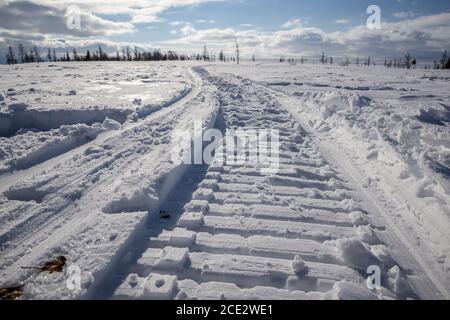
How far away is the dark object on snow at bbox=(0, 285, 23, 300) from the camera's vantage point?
8.42 feet

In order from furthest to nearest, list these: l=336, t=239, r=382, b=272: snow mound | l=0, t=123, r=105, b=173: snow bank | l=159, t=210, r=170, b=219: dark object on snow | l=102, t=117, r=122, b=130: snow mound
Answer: l=102, t=117, r=122, b=130: snow mound, l=0, t=123, r=105, b=173: snow bank, l=159, t=210, r=170, b=219: dark object on snow, l=336, t=239, r=382, b=272: snow mound

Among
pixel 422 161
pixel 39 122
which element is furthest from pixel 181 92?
pixel 422 161

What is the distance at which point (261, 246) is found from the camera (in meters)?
3.39

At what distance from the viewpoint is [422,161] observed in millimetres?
5102

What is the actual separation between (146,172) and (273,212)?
2.00 metres

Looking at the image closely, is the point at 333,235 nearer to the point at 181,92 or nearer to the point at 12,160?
the point at 12,160

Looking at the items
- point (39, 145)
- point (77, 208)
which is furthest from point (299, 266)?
point (39, 145)

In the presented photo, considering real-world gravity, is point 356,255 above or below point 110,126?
below

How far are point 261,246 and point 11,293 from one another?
232 cm

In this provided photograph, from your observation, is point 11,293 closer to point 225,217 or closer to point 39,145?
point 225,217

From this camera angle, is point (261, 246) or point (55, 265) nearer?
point (55, 265)

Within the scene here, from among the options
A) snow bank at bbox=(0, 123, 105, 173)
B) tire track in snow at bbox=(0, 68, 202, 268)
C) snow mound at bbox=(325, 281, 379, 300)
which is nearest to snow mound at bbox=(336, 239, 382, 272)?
snow mound at bbox=(325, 281, 379, 300)

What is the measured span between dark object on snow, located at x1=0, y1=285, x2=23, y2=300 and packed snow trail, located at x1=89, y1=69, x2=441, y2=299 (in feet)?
1.94

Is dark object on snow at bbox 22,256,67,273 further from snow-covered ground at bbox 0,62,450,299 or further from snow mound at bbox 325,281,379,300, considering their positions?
snow mound at bbox 325,281,379,300
